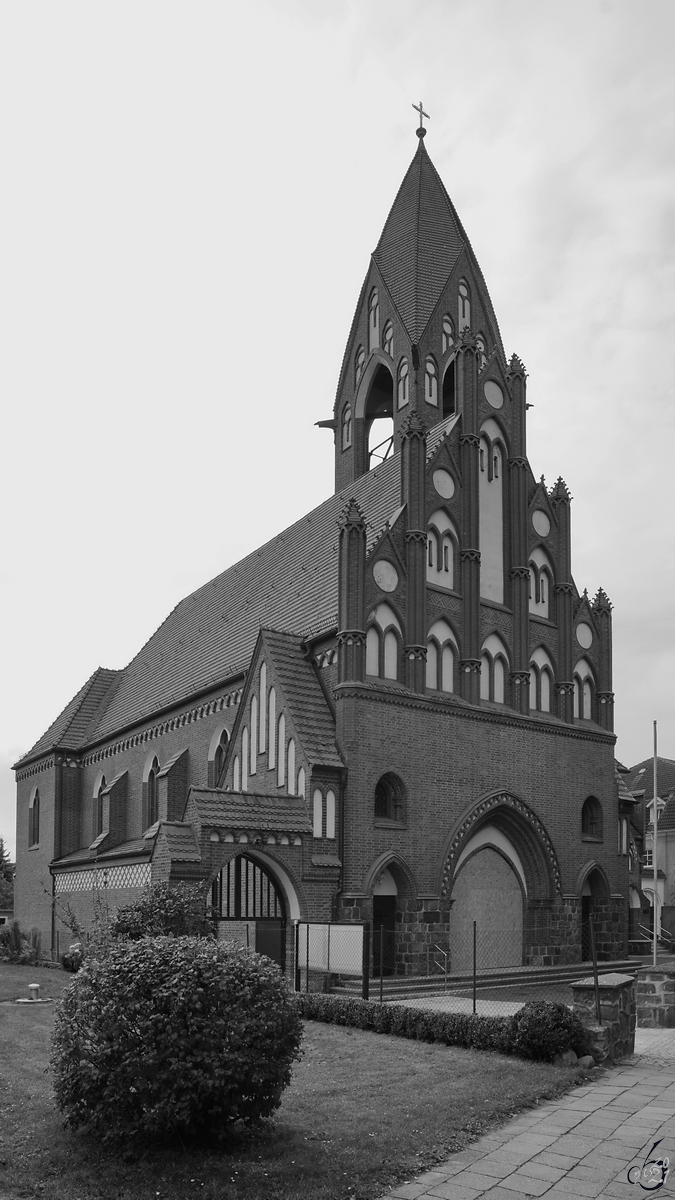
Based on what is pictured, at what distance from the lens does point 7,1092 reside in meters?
12.0

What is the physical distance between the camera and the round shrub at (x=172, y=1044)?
942 cm

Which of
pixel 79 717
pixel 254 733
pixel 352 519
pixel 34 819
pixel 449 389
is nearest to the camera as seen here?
pixel 352 519

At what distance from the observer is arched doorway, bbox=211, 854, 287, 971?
25.3 metres

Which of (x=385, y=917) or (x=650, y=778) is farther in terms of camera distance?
(x=650, y=778)

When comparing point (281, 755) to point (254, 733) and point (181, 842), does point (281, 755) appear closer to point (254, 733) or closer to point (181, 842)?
point (254, 733)

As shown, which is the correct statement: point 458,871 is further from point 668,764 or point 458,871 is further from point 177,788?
point 668,764

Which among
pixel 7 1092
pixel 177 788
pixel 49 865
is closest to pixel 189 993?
pixel 7 1092

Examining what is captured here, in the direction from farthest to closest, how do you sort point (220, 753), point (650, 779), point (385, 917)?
point (650, 779)
point (220, 753)
point (385, 917)

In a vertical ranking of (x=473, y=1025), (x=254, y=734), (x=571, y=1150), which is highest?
(x=254, y=734)

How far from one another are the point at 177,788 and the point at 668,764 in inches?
1456

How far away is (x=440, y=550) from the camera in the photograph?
29.9 m

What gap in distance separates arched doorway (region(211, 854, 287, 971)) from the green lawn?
9.83 m

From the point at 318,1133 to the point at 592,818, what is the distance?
77.4 ft

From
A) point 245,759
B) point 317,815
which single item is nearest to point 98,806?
point 245,759
